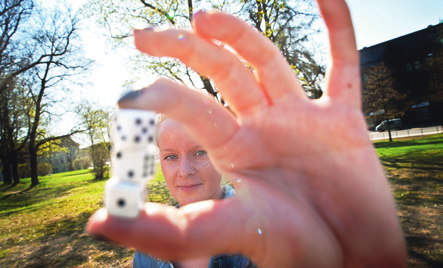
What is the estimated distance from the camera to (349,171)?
0.94 metres

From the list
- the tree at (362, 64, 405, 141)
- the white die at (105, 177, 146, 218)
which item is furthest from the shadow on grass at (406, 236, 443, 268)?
the tree at (362, 64, 405, 141)

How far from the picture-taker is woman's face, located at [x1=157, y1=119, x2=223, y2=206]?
216cm

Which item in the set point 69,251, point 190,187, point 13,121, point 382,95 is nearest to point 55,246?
point 69,251

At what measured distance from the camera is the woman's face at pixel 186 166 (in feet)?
7.08

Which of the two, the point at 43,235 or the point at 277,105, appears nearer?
the point at 277,105

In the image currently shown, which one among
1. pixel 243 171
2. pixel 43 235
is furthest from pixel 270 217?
pixel 43 235

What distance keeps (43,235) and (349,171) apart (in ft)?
32.3

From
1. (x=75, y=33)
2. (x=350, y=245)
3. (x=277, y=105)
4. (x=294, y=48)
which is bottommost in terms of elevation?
(x=350, y=245)

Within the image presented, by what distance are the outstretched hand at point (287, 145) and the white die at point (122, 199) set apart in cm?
25

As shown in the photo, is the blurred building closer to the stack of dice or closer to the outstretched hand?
the outstretched hand

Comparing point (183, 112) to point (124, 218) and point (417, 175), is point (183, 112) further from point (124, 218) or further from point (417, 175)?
point (417, 175)

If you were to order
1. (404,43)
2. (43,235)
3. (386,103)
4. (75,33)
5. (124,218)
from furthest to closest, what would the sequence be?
1. (404,43)
2. (386,103)
3. (75,33)
4. (43,235)
5. (124,218)

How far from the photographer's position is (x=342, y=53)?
1027mm

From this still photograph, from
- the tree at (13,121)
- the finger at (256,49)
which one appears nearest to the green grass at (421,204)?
the finger at (256,49)
